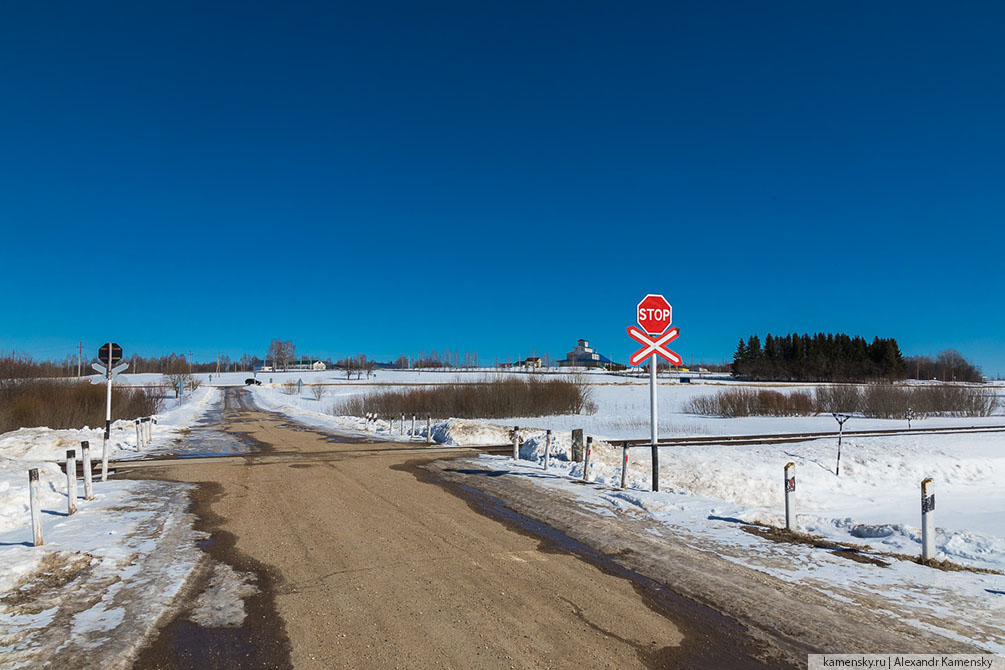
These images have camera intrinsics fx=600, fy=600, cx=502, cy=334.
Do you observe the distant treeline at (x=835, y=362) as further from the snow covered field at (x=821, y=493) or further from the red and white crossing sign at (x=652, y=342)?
the red and white crossing sign at (x=652, y=342)

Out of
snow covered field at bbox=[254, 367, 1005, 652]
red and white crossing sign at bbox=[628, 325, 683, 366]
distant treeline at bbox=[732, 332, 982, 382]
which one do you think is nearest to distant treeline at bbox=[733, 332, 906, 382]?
distant treeline at bbox=[732, 332, 982, 382]

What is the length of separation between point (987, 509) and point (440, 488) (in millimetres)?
16496

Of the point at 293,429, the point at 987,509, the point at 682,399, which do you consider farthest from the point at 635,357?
the point at 682,399

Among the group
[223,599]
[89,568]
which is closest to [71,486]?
[89,568]

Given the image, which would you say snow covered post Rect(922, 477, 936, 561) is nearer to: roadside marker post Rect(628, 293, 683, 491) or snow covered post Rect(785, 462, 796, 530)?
snow covered post Rect(785, 462, 796, 530)

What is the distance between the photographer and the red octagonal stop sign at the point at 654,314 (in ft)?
42.4

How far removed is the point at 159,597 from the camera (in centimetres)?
623

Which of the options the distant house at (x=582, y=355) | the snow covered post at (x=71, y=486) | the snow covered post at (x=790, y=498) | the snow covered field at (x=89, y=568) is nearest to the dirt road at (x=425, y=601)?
the snow covered field at (x=89, y=568)

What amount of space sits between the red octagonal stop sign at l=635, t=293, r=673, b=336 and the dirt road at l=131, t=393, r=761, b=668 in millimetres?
5168

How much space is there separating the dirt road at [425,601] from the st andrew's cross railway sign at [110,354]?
38.6ft

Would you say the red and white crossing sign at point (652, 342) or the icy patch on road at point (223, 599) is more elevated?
the red and white crossing sign at point (652, 342)

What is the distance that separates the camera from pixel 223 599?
6.21 m

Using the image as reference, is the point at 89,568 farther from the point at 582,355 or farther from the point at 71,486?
the point at 582,355

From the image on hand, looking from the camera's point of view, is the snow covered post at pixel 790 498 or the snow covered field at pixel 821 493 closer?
the snow covered field at pixel 821 493
